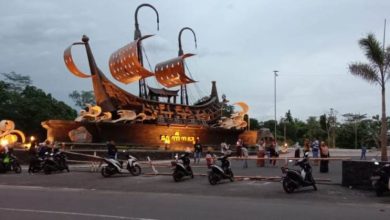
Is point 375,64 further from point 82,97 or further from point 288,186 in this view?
point 82,97

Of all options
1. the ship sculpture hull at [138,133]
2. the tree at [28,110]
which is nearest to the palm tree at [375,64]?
the ship sculpture hull at [138,133]

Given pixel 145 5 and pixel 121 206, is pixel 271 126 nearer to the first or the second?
pixel 145 5

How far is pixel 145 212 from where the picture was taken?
9.59 m

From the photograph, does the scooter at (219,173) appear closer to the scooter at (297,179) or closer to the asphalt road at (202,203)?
the asphalt road at (202,203)

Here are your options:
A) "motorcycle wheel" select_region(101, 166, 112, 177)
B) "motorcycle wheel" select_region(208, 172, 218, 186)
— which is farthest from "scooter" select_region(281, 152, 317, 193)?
"motorcycle wheel" select_region(101, 166, 112, 177)

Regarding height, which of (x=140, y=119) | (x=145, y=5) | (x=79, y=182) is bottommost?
(x=79, y=182)

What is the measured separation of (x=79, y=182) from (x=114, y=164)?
1781mm

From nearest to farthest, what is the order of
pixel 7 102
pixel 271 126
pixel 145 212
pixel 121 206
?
pixel 145 212
pixel 121 206
pixel 7 102
pixel 271 126

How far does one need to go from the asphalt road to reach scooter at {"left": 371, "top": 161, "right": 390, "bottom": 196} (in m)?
0.27

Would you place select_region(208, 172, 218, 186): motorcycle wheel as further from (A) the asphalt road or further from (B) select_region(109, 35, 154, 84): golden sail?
(B) select_region(109, 35, 154, 84): golden sail

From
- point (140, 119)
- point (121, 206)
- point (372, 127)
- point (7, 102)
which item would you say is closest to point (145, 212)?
point (121, 206)

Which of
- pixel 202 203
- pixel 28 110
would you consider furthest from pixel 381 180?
pixel 28 110

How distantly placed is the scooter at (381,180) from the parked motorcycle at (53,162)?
47.7 feet

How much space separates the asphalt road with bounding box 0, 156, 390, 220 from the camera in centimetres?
926
